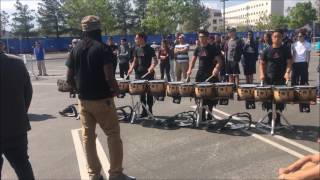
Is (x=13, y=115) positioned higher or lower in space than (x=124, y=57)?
lower

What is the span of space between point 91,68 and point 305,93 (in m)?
4.15

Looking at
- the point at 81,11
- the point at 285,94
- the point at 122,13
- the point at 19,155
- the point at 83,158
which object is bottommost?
the point at 83,158

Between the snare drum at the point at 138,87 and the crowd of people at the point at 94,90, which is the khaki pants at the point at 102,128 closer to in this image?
the crowd of people at the point at 94,90

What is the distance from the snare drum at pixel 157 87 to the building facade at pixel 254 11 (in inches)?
4841

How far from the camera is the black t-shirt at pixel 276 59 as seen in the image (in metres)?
7.89

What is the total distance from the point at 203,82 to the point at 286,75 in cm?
162

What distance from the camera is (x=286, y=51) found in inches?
310

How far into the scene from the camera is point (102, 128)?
5.34 meters

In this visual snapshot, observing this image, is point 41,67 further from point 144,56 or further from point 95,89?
point 95,89

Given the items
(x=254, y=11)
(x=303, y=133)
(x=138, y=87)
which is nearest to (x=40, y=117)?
(x=138, y=87)

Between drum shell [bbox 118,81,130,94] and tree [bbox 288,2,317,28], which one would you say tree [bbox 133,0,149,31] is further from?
drum shell [bbox 118,81,130,94]

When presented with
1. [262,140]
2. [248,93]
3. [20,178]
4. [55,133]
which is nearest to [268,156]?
[262,140]

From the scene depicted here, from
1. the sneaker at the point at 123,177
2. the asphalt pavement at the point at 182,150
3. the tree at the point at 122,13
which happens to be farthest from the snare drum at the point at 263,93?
the tree at the point at 122,13

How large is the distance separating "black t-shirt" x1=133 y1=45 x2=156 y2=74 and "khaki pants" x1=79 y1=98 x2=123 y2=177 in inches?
156
